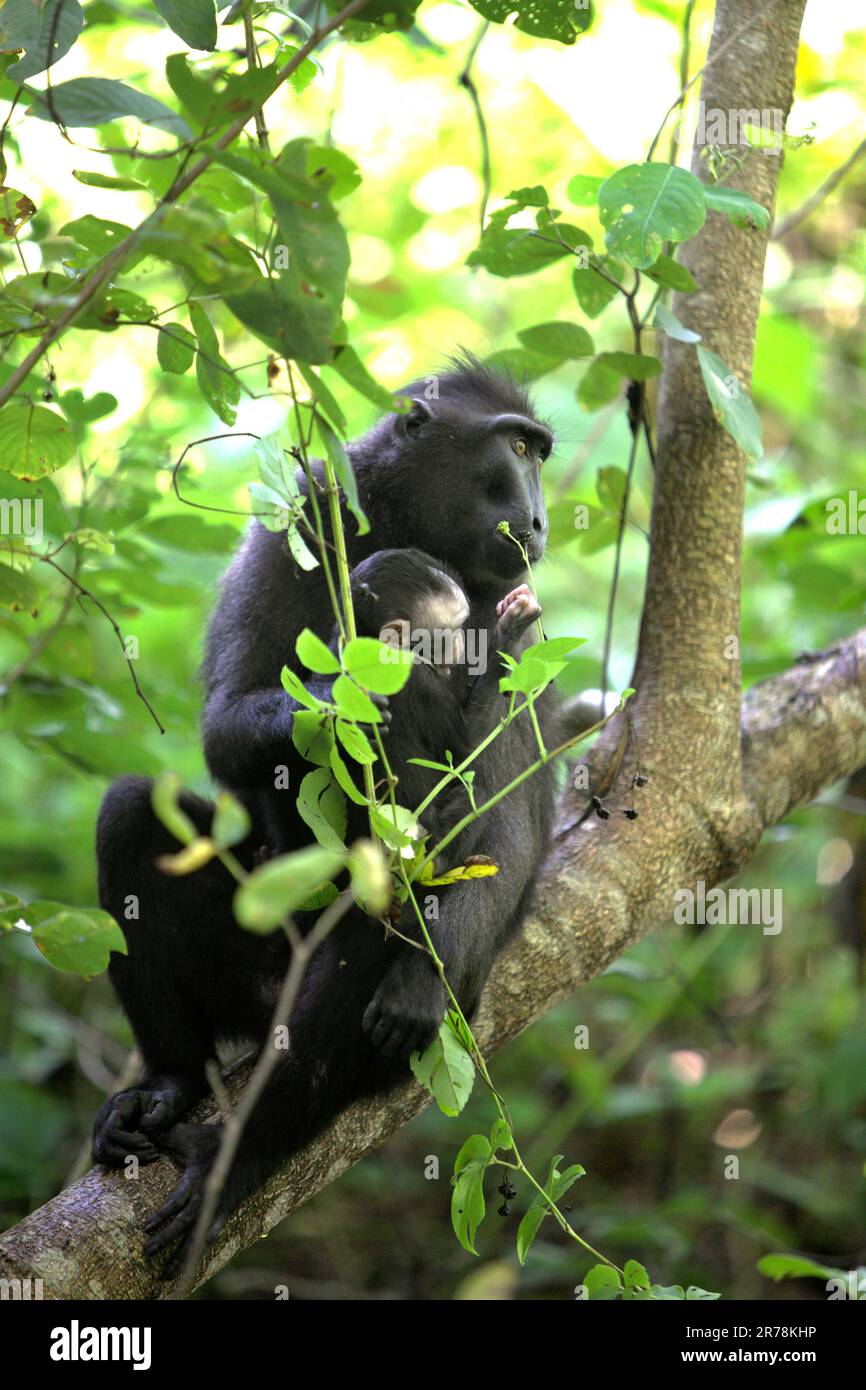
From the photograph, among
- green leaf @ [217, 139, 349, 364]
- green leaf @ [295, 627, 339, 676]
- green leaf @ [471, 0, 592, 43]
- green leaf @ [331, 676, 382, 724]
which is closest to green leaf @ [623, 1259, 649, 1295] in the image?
green leaf @ [331, 676, 382, 724]

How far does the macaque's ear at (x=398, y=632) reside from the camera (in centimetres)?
337

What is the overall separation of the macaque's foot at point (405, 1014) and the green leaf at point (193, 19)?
2.24m

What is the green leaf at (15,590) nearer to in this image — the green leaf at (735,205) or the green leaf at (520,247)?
the green leaf at (520,247)

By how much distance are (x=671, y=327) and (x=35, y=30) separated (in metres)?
1.88

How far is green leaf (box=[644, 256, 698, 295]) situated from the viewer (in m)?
3.59

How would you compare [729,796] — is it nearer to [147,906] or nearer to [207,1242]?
[147,906]

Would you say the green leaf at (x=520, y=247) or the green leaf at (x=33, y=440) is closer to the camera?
the green leaf at (x=33, y=440)

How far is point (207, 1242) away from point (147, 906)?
1.01 metres

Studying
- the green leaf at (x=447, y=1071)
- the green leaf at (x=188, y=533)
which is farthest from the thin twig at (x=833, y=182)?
the green leaf at (x=447, y=1071)

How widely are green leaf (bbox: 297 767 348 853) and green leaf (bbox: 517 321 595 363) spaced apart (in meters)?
1.96
